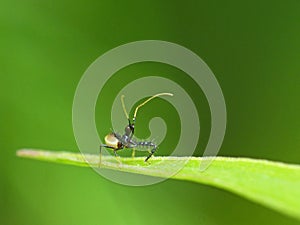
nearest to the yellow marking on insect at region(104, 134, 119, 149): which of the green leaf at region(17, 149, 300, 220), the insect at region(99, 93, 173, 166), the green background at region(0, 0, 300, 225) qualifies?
the insect at region(99, 93, 173, 166)

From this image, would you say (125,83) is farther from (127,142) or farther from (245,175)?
(245,175)

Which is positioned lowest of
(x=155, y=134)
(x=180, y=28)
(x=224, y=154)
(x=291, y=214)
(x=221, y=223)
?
(x=221, y=223)

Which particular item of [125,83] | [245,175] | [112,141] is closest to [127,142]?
[112,141]

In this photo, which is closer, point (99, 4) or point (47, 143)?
point (47, 143)

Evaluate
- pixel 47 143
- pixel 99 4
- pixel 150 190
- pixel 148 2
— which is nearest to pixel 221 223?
pixel 150 190

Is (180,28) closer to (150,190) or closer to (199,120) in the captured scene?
(199,120)

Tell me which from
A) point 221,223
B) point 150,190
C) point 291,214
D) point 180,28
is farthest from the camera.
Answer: point 180,28

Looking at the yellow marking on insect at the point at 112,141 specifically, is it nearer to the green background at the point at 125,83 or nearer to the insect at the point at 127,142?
the insect at the point at 127,142
